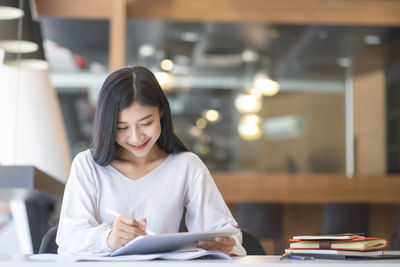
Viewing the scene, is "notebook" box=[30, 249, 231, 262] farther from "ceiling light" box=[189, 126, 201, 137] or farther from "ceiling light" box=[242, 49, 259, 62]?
"ceiling light" box=[242, 49, 259, 62]

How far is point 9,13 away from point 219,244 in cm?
239

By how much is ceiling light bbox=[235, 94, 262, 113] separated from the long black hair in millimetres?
6662

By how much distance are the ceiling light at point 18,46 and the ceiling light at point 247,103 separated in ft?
15.4

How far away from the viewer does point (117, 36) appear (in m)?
6.00

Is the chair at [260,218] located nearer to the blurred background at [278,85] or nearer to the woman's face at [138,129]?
the blurred background at [278,85]

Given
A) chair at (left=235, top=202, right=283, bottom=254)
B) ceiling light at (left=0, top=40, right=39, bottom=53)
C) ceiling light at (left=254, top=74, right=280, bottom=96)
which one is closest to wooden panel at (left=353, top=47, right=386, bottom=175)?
ceiling light at (left=254, top=74, right=280, bottom=96)

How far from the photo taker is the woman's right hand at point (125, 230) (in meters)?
1.41

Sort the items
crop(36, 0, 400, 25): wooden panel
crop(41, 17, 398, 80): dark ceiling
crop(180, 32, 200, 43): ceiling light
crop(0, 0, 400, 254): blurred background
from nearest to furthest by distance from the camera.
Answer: crop(36, 0, 400, 25): wooden panel, crop(0, 0, 400, 254): blurred background, crop(41, 17, 398, 80): dark ceiling, crop(180, 32, 200, 43): ceiling light

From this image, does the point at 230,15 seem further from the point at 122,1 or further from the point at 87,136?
the point at 87,136

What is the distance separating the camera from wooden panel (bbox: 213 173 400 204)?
6406mm

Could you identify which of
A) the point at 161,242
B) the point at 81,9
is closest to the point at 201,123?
the point at 81,9

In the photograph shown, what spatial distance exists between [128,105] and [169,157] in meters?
0.26

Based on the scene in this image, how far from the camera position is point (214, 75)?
8.60 m

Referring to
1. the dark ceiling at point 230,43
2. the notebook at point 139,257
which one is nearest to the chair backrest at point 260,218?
the dark ceiling at point 230,43
